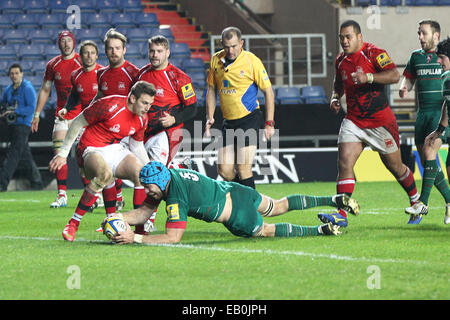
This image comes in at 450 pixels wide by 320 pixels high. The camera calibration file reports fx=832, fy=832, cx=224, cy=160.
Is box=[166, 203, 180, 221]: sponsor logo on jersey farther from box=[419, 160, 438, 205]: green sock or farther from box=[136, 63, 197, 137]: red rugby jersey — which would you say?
box=[419, 160, 438, 205]: green sock

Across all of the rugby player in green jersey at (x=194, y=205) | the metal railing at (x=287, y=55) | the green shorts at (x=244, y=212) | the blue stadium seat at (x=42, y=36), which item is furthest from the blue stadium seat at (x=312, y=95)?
the green shorts at (x=244, y=212)

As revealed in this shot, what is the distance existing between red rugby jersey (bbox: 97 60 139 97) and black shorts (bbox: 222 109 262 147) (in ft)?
4.02

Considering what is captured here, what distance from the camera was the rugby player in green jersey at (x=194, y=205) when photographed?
7082 mm

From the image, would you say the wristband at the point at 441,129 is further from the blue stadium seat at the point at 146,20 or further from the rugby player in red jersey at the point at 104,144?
the blue stadium seat at the point at 146,20

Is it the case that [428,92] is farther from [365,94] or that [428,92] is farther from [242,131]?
[242,131]

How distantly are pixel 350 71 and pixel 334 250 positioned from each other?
2.77 metres

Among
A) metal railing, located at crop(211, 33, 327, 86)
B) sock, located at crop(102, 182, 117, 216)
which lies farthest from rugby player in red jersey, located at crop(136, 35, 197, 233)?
metal railing, located at crop(211, 33, 327, 86)

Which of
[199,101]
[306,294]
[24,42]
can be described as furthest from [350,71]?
[24,42]

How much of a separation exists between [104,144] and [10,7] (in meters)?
15.5

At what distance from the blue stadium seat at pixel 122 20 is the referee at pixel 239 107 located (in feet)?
43.1

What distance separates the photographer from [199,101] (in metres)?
18.4

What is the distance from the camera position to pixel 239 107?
380 inches

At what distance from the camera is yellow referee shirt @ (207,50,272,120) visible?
960cm
